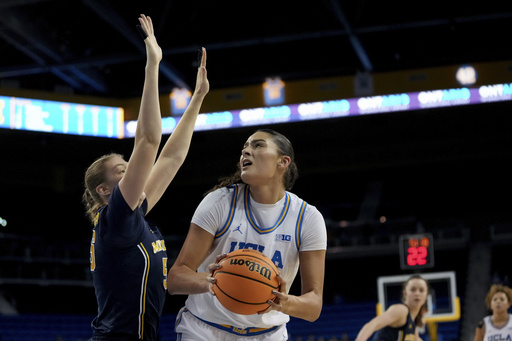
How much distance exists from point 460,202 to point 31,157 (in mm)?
12833

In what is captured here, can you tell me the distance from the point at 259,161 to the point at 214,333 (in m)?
0.99

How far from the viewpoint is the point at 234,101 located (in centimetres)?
1755

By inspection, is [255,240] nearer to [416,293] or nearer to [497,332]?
[416,293]

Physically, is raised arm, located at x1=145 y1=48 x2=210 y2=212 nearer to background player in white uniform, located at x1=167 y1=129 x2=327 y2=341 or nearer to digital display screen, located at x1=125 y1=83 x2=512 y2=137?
background player in white uniform, located at x1=167 y1=129 x2=327 y2=341

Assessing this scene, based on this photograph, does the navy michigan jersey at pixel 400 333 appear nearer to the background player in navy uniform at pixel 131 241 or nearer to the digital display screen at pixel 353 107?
the background player in navy uniform at pixel 131 241

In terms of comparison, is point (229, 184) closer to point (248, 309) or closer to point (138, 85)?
point (248, 309)

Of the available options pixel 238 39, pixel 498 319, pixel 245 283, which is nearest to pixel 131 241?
pixel 245 283

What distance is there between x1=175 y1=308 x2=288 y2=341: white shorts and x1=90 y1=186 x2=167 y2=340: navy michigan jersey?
1.45ft

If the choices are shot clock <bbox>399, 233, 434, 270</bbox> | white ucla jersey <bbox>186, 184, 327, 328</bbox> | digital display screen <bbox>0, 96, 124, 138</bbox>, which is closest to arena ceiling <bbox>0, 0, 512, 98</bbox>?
digital display screen <bbox>0, 96, 124, 138</bbox>

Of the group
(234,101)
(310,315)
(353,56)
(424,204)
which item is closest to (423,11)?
(353,56)

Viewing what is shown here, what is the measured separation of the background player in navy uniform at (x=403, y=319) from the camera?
5949 millimetres

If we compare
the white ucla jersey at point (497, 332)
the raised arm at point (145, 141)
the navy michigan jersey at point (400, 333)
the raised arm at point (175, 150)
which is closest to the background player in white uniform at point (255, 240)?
the raised arm at point (175, 150)

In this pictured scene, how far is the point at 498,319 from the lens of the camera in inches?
317

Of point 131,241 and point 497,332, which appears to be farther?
point 497,332
